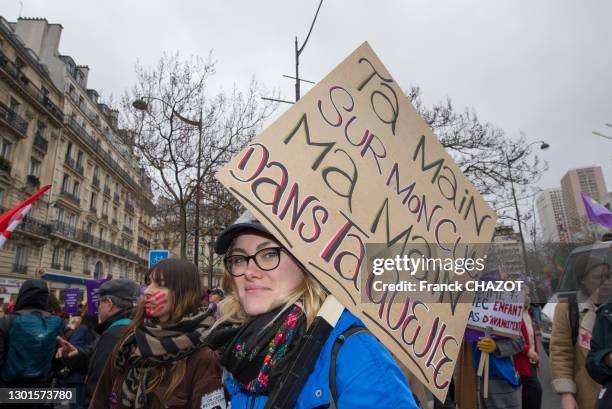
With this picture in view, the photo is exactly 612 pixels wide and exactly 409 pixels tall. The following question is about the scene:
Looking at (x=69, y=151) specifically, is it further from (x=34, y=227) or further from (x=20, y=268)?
(x=20, y=268)

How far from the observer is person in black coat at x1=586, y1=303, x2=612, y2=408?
86.5 inches

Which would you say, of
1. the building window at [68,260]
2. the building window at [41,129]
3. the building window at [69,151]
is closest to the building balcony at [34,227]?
the building window at [68,260]

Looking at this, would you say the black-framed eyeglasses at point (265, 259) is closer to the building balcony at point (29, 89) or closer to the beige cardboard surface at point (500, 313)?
the beige cardboard surface at point (500, 313)

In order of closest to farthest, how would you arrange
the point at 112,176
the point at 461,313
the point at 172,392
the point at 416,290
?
1. the point at 416,290
2. the point at 461,313
3. the point at 172,392
4. the point at 112,176

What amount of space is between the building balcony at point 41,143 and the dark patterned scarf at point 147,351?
3690 centimetres

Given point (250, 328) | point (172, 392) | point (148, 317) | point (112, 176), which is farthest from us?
point (112, 176)

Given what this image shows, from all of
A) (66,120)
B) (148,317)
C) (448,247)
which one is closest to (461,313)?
(448,247)

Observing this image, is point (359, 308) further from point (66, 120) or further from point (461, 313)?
point (66, 120)

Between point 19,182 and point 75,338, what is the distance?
103 feet

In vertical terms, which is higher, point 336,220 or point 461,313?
Answer: point 336,220

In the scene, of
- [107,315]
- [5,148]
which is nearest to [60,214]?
[5,148]

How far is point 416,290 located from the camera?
154cm

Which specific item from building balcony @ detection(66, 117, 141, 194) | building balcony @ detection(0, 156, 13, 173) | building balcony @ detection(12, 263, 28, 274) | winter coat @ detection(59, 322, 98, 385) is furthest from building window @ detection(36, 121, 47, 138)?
winter coat @ detection(59, 322, 98, 385)

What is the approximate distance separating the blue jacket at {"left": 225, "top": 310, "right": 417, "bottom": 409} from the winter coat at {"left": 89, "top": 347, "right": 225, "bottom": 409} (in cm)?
102
